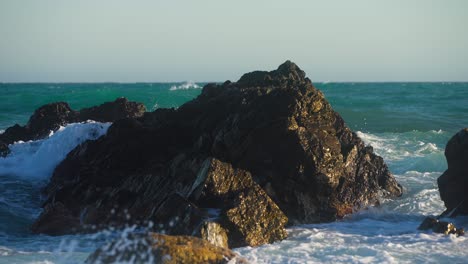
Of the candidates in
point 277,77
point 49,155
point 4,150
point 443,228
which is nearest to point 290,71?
point 277,77

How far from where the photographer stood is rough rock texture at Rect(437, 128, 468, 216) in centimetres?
899

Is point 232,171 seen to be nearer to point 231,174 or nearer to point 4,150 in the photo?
point 231,174

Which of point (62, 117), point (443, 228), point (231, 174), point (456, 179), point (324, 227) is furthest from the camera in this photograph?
point (62, 117)

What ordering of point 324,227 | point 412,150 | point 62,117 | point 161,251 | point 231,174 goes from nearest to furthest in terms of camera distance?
point 161,251, point 231,174, point 324,227, point 62,117, point 412,150

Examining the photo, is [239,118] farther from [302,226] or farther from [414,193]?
[414,193]

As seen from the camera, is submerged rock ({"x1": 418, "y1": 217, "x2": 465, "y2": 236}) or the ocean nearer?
the ocean

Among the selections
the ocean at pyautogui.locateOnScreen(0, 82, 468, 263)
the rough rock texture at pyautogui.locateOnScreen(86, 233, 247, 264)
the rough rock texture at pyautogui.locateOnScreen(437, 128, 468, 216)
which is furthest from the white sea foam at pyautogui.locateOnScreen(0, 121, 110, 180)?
the rough rock texture at pyautogui.locateOnScreen(437, 128, 468, 216)

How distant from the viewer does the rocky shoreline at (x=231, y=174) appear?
25.1ft

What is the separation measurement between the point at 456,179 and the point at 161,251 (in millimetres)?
5721

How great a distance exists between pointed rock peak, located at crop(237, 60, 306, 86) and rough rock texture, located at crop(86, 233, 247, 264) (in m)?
→ 6.72

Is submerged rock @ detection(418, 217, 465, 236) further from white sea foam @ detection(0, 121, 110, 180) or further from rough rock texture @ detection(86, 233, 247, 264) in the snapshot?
white sea foam @ detection(0, 121, 110, 180)

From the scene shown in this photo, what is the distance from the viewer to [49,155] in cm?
1323

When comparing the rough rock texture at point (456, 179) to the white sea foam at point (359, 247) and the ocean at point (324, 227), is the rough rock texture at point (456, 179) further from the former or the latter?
the white sea foam at point (359, 247)

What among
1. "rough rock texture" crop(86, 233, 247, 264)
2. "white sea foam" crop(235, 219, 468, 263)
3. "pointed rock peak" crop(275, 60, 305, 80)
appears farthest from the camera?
"pointed rock peak" crop(275, 60, 305, 80)
